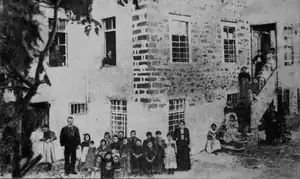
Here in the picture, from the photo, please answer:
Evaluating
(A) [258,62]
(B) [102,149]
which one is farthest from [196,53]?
(B) [102,149]

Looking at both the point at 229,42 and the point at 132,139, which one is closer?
the point at 132,139

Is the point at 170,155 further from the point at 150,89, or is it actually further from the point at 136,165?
the point at 150,89

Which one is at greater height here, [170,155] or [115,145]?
[115,145]

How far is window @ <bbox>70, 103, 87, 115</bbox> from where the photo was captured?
11.2ft

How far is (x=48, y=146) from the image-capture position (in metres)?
3.35

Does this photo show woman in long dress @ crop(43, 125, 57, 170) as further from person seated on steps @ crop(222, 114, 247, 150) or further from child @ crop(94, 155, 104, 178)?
person seated on steps @ crop(222, 114, 247, 150)

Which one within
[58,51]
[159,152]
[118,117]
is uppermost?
[58,51]

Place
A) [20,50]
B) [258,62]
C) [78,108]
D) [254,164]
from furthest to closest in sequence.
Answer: [258,62] < [254,164] < [78,108] < [20,50]

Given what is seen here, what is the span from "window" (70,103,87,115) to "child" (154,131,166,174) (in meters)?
0.85

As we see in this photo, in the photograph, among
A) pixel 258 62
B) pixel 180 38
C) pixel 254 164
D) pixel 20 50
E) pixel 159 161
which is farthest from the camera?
pixel 258 62

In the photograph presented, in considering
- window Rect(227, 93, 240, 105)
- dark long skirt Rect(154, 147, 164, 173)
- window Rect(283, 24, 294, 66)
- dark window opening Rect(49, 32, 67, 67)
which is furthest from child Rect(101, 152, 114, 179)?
window Rect(283, 24, 294, 66)

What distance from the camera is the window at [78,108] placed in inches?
134

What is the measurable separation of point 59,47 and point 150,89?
110 centimetres

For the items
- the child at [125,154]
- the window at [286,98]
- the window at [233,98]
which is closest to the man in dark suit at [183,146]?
the child at [125,154]
